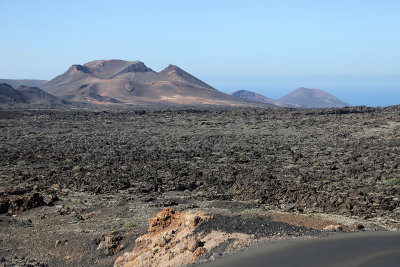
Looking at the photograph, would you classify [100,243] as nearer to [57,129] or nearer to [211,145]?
[211,145]

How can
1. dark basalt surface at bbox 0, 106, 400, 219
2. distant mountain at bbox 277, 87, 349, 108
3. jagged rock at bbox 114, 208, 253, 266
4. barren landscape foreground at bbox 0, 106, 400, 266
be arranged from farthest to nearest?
distant mountain at bbox 277, 87, 349, 108 < dark basalt surface at bbox 0, 106, 400, 219 < barren landscape foreground at bbox 0, 106, 400, 266 < jagged rock at bbox 114, 208, 253, 266

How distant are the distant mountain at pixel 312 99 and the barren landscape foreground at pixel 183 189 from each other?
94076 millimetres

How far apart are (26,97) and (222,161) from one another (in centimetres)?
6512

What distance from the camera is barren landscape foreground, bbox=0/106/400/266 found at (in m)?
9.24

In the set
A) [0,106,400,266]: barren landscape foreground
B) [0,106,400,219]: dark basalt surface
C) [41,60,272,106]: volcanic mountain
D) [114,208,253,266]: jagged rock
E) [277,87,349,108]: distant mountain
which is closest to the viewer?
[114,208,253,266]: jagged rock

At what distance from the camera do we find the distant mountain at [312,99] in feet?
421

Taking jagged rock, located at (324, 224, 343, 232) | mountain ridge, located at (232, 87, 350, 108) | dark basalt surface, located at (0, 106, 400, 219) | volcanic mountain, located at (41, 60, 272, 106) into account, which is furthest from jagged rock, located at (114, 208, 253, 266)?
mountain ridge, located at (232, 87, 350, 108)

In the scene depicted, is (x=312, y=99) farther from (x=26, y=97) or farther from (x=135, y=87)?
(x=26, y=97)

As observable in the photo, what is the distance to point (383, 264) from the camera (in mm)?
7035

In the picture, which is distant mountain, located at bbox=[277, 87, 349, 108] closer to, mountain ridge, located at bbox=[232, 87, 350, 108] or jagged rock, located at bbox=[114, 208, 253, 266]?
mountain ridge, located at bbox=[232, 87, 350, 108]

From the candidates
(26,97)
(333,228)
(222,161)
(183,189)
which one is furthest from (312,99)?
(333,228)

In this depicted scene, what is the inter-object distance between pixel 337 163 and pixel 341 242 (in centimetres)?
1352

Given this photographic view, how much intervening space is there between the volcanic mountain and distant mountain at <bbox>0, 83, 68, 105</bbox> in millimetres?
8848

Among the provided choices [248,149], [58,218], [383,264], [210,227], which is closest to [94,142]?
[248,149]
